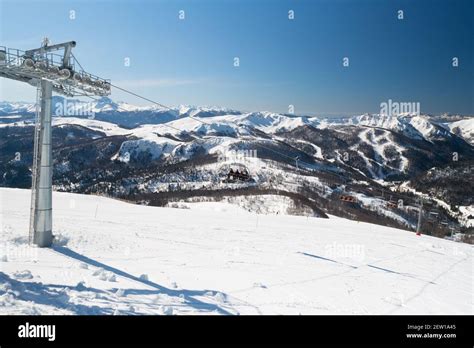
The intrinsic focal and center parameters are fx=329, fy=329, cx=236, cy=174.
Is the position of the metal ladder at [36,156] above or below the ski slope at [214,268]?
above

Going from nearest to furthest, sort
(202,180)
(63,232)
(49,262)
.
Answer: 1. (49,262)
2. (63,232)
3. (202,180)

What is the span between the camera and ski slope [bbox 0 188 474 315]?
1112 centimetres

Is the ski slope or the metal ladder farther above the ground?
the metal ladder

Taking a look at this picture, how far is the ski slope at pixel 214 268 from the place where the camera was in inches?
438

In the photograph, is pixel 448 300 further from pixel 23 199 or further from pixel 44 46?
pixel 23 199

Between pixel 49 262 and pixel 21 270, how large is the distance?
59.1 inches

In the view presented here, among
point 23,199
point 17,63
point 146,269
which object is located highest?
point 17,63

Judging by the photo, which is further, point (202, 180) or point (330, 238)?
point (202, 180)

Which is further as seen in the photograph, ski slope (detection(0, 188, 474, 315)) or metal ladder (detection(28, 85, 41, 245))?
metal ladder (detection(28, 85, 41, 245))

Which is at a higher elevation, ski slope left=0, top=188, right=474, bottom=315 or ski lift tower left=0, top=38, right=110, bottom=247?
ski lift tower left=0, top=38, right=110, bottom=247

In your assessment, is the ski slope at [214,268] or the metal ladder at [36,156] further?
the metal ladder at [36,156]

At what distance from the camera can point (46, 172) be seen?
15.9m

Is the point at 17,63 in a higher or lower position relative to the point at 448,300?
higher
